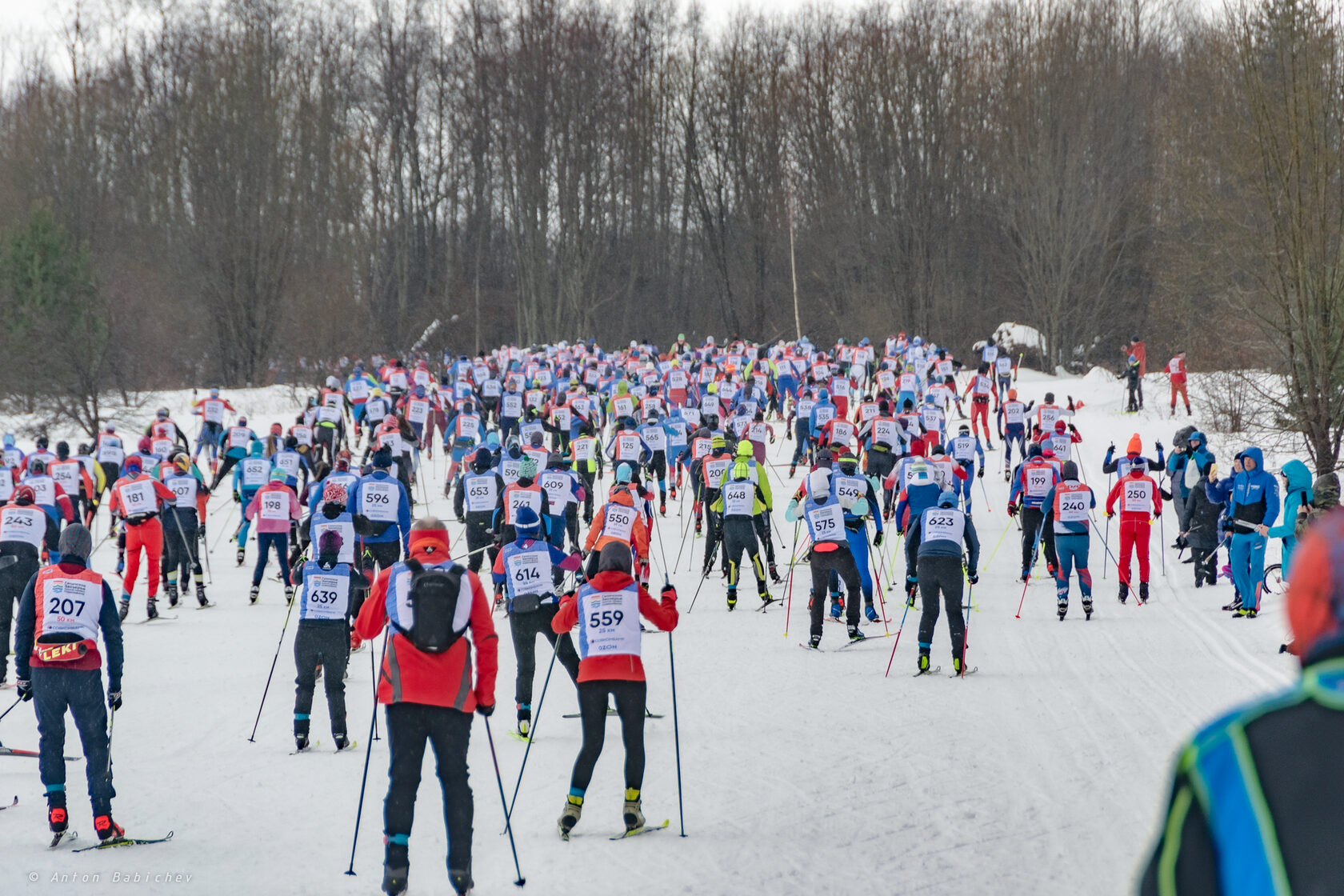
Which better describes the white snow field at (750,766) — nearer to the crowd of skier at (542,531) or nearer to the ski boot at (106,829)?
the ski boot at (106,829)

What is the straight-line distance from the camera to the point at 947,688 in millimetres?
10086

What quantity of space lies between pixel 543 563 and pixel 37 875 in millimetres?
3792

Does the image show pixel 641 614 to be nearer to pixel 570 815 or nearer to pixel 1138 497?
pixel 570 815

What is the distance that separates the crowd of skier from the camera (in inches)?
258

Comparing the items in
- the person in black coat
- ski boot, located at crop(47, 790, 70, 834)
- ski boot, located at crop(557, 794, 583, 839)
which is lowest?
ski boot, located at crop(557, 794, 583, 839)

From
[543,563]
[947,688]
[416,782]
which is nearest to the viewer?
[416,782]

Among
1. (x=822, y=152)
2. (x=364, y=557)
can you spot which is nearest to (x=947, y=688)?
(x=364, y=557)

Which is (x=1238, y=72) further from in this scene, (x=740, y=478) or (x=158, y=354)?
(x=158, y=354)

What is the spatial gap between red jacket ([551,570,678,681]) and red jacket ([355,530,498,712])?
813 mm

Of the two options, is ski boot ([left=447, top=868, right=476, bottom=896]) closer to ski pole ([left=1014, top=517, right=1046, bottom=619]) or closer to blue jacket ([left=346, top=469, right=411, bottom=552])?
blue jacket ([left=346, top=469, right=411, bottom=552])

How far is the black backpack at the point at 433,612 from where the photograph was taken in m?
5.88

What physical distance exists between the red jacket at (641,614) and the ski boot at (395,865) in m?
1.48

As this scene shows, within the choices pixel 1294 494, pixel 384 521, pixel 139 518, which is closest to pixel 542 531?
pixel 384 521

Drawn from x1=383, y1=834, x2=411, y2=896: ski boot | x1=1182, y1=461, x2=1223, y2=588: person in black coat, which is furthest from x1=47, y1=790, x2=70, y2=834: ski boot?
x1=1182, y1=461, x2=1223, y2=588: person in black coat
